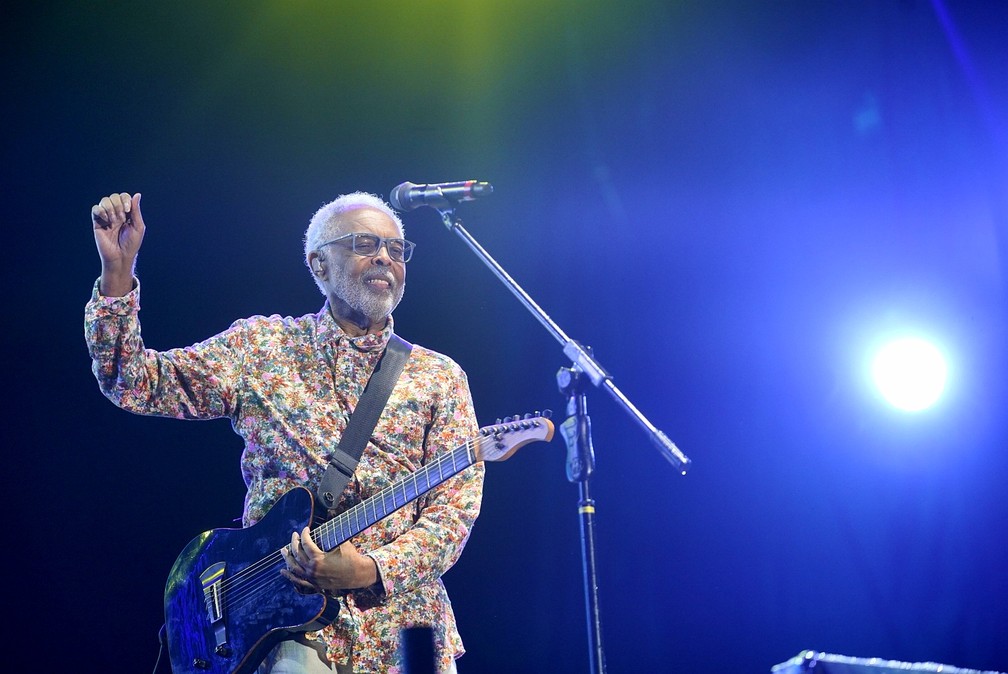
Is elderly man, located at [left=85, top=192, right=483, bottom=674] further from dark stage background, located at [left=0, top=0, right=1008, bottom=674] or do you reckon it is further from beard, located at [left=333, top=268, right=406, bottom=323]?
dark stage background, located at [left=0, top=0, right=1008, bottom=674]

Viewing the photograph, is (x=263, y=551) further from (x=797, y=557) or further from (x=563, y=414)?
(x=797, y=557)

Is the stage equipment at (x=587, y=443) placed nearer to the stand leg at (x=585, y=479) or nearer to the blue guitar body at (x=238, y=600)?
the stand leg at (x=585, y=479)

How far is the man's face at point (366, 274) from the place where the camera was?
3.48 metres

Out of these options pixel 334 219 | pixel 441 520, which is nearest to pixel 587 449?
pixel 441 520

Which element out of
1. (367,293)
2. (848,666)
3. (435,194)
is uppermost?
(435,194)

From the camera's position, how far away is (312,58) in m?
4.89

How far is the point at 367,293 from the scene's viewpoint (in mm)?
3469

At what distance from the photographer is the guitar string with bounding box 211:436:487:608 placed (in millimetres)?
2902

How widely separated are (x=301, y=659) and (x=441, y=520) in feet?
1.92

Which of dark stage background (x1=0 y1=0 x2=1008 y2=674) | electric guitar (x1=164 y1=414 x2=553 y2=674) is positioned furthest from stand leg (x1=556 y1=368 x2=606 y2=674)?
dark stage background (x1=0 y1=0 x2=1008 y2=674)

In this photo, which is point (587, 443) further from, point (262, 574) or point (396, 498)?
point (262, 574)

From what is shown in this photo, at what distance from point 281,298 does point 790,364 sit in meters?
2.48

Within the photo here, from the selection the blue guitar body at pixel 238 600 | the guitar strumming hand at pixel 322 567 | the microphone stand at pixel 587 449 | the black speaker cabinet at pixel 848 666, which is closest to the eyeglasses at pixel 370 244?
the microphone stand at pixel 587 449

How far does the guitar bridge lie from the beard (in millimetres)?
1010
